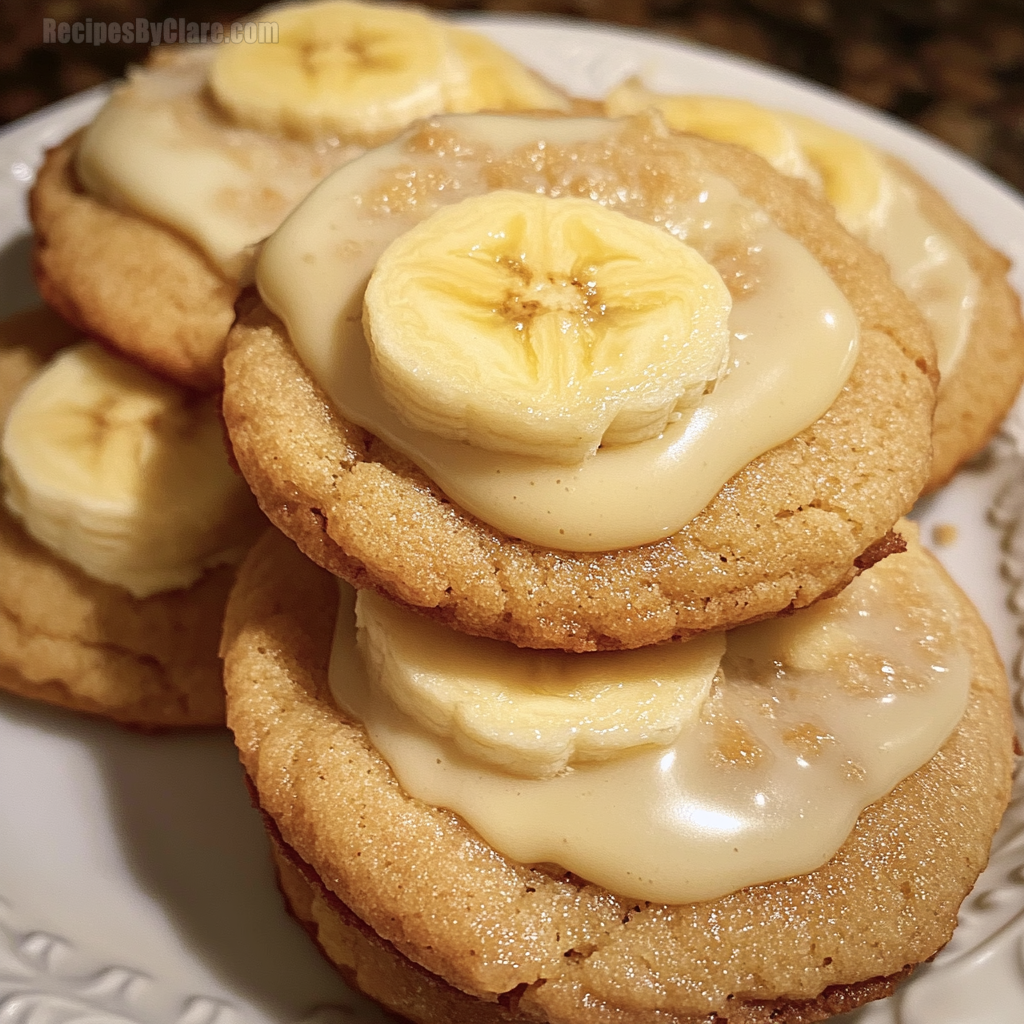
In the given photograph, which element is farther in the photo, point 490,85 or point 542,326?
point 490,85

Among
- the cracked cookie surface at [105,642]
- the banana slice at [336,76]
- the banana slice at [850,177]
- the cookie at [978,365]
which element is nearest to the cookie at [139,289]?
the banana slice at [336,76]

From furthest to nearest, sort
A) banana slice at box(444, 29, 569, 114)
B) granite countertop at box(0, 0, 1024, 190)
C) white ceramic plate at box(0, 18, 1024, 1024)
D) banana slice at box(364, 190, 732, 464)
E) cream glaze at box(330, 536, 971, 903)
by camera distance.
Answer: granite countertop at box(0, 0, 1024, 190), banana slice at box(444, 29, 569, 114), white ceramic plate at box(0, 18, 1024, 1024), cream glaze at box(330, 536, 971, 903), banana slice at box(364, 190, 732, 464)

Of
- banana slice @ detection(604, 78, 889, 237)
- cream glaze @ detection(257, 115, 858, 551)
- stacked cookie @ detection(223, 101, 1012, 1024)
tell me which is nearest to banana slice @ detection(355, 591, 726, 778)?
stacked cookie @ detection(223, 101, 1012, 1024)

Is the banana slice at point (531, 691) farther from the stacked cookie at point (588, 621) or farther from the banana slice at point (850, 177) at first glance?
the banana slice at point (850, 177)

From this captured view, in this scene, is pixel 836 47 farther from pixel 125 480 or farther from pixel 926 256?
pixel 125 480

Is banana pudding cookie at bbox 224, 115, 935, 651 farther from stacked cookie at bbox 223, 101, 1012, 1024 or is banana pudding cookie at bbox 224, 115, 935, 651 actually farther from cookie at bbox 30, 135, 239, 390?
cookie at bbox 30, 135, 239, 390

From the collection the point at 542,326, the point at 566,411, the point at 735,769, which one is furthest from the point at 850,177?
the point at 735,769
